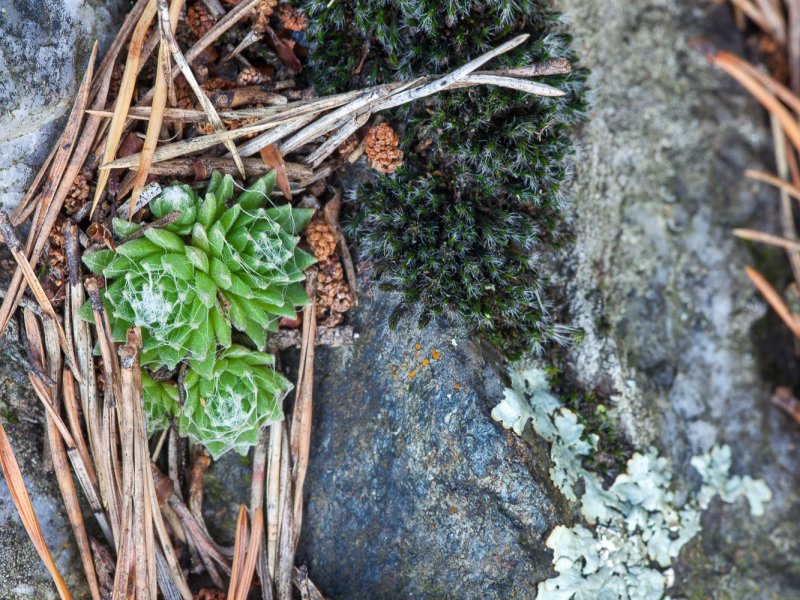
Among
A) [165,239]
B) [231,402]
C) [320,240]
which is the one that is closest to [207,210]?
[165,239]

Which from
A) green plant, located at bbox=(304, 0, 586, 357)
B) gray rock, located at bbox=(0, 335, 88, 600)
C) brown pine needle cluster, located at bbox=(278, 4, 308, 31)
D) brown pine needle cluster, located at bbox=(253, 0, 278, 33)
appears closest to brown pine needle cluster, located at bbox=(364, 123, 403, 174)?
green plant, located at bbox=(304, 0, 586, 357)

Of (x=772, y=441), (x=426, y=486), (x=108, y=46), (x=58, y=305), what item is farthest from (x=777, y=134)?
(x=58, y=305)

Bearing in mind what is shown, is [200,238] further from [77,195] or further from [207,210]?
[77,195]

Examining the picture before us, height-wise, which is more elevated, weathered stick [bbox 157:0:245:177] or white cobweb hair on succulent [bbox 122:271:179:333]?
weathered stick [bbox 157:0:245:177]

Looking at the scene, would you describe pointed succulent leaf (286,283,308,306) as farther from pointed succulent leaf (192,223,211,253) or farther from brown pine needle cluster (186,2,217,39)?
brown pine needle cluster (186,2,217,39)

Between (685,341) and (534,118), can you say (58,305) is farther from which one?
(685,341)

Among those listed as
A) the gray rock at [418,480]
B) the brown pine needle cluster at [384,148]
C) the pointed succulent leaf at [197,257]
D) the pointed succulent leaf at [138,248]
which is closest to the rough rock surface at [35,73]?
the pointed succulent leaf at [138,248]

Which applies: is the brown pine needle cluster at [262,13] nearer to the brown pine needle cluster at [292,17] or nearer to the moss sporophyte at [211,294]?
the brown pine needle cluster at [292,17]
